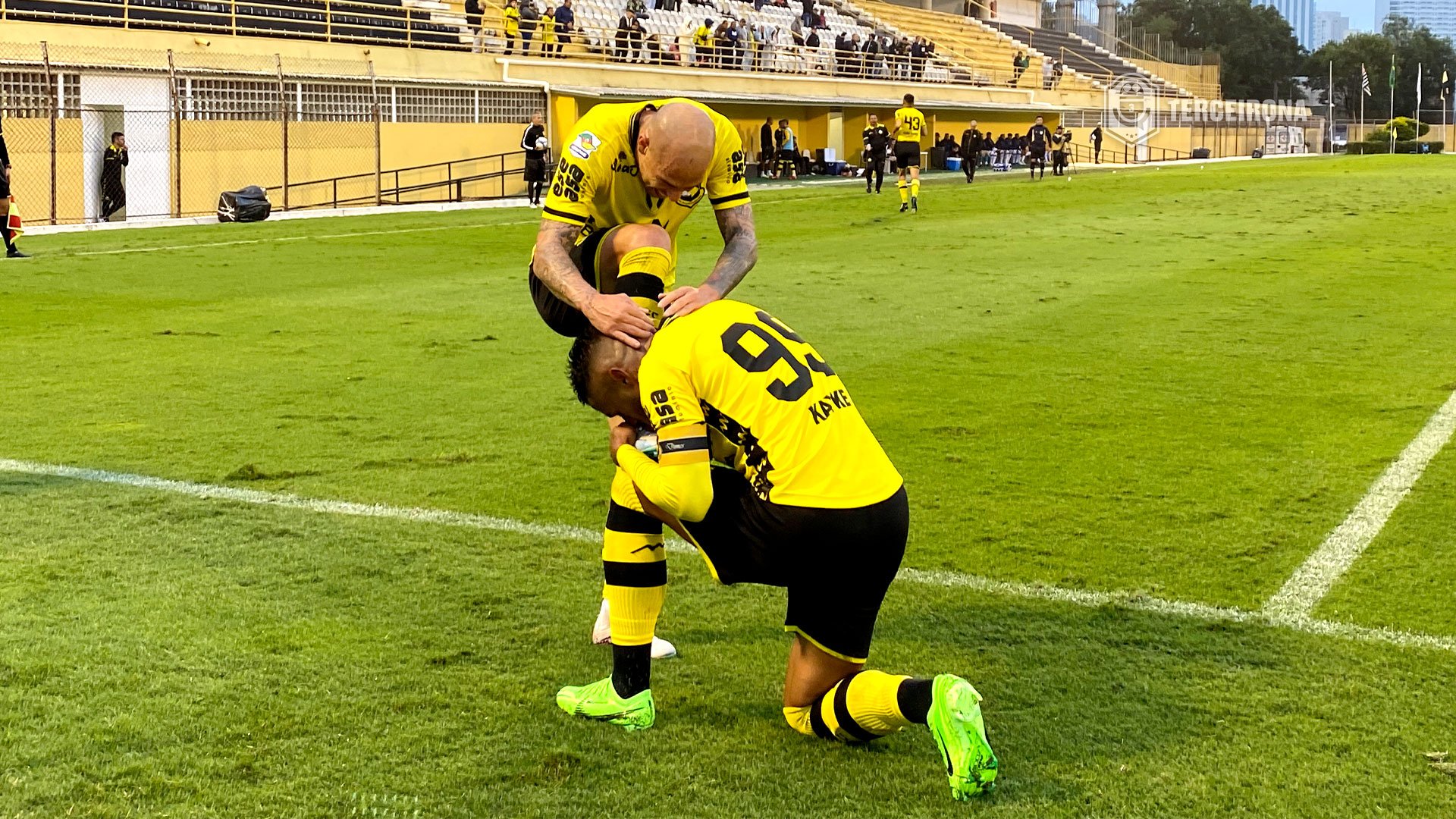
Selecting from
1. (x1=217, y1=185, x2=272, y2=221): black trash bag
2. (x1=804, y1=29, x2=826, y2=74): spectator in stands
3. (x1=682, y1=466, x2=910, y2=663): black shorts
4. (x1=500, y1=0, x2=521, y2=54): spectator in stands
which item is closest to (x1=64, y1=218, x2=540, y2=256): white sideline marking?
(x1=217, y1=185, x2=272, y2=221): black trash bag

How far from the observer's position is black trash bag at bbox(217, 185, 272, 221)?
2316 cm

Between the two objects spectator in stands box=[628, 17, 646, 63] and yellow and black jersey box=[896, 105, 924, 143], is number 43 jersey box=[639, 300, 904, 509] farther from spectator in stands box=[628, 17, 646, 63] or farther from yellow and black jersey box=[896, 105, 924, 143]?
spectator in stands box=[628, 17, 646, 63]

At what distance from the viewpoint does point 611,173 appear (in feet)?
15.0

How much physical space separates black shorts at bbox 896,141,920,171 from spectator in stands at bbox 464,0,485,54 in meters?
12.3

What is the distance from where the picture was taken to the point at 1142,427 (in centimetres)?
726

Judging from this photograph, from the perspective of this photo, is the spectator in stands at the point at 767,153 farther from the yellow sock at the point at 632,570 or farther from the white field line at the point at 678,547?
the yellow sock at the point at 632,570

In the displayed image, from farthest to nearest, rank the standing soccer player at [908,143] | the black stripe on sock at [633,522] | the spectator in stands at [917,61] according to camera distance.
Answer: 1. the spectator in stands at [917,61]
2. the standing soccer player at [908,143]
3. the black stripe on sock at [633,522]

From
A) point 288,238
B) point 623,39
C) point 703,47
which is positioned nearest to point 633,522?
point 288,238

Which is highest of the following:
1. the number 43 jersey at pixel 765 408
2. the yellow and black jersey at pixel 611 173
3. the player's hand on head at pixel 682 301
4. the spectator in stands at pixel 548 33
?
the spectator in stands at pixel 548 33

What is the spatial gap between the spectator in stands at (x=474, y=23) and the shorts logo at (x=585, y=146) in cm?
3009

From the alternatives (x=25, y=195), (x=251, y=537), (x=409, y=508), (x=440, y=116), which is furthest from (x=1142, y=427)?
(x=440, y=116)

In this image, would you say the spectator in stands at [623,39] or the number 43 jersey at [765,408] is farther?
the spectator in stands at [623,39]

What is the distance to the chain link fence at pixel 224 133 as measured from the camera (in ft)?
81.1

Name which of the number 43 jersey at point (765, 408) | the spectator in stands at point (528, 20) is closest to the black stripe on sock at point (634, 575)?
the number 43 jersey at point (765, 408)
